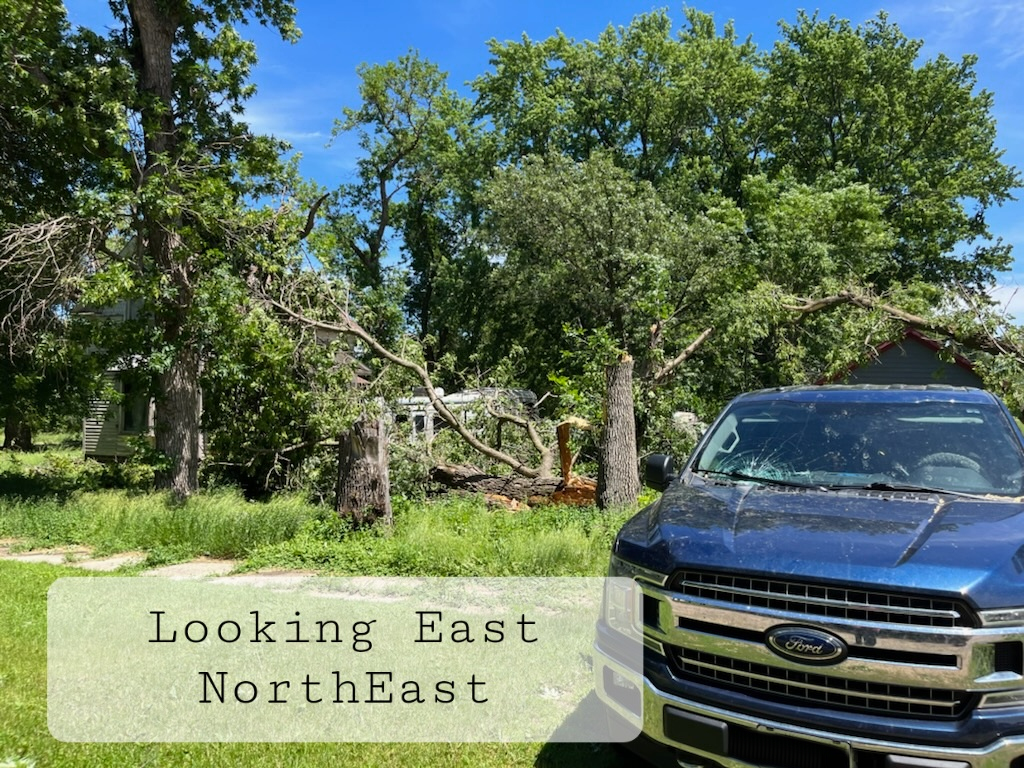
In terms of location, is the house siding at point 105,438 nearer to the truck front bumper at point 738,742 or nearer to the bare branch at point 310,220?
the bare branch at point 310,220

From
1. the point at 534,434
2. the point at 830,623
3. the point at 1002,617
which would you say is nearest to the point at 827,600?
the point at 830,623

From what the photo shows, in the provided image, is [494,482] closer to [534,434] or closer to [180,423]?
[534,434]

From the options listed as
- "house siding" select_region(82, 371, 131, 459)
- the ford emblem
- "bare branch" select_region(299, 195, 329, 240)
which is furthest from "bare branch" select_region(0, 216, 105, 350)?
"house siding" select_region(82, 371, 131, 459)

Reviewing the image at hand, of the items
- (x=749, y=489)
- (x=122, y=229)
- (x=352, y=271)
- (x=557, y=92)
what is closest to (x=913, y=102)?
(x=557, y=92)

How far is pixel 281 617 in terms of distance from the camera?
5.94 metres

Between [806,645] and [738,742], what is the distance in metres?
0.46

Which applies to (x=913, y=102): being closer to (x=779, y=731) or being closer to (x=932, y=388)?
(x=932, y=388)

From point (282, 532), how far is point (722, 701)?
7454 millimetres

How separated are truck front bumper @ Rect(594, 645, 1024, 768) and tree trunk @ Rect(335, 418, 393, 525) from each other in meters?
6.31

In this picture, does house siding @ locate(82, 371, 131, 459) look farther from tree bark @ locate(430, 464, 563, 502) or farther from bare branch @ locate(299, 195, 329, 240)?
tree bark @ locate(430, 464, 563, 502)

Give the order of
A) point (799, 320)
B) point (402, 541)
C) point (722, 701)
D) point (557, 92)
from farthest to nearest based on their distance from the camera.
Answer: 1. point (557, 92)
2. point (799, 320)
3. point (402, 541)
4. point (722, 701)

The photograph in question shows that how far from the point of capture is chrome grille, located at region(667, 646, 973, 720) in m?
2.54

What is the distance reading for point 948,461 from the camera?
12.7 feet

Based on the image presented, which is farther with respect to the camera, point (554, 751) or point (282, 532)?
point (282, 532)
